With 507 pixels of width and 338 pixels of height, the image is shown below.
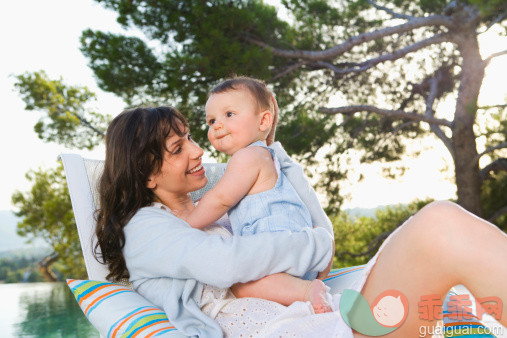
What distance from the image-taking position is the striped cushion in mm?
1098

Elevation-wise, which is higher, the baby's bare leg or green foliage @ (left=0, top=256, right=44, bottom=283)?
the baby's bare leg

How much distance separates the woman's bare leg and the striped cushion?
1.53 feet

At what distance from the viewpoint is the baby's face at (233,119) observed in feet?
4.60

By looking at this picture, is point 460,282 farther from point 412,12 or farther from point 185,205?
point 412,12

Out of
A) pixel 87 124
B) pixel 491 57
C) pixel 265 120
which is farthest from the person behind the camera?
pixel 87 124

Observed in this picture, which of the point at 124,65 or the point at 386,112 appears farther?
the point at 386,112

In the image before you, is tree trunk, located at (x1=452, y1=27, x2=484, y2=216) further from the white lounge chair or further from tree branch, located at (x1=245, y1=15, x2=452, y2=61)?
the white lounge chair

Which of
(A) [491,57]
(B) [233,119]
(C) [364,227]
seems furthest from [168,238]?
(C) [364,227]

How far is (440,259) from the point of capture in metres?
0.93

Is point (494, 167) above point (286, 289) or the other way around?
the other way around

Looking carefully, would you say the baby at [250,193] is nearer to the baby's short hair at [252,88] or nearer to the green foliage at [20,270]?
the baby's short hair at [252,88]

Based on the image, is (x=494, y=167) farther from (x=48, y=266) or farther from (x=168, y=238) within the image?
(x=48, y=266)

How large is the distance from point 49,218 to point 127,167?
8.14 m

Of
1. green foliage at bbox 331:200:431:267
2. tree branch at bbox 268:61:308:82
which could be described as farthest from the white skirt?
green foliage at bbox 331:200:431:267
